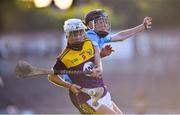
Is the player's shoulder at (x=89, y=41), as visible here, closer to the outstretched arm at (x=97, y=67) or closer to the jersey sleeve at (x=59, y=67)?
the outstretched arm at (x=97, y=67)

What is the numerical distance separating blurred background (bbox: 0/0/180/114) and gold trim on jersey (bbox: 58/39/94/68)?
3094 millimetres

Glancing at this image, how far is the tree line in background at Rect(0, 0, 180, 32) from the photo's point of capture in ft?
26.7

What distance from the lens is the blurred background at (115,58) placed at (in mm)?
9297

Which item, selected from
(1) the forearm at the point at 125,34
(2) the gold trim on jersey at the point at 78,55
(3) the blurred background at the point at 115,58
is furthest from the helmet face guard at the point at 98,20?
(3) the blurred background at the point at 115,58

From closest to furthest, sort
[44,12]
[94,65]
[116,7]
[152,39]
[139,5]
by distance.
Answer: [94,65], [139,5], [116,7], [152,39], [44,12]

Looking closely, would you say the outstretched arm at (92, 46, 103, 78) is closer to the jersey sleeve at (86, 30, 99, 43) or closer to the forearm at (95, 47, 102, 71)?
the forearm at (95, 47, 102, 71)

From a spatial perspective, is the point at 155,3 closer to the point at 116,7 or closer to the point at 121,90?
the point at 116,7

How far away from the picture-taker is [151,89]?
1100 cm

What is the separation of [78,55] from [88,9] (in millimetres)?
2116

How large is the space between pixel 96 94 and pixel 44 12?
5.44 meters

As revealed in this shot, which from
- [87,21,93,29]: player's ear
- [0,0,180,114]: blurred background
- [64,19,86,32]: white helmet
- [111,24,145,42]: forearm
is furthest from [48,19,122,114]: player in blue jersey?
[0,0,180,114]: blurred background

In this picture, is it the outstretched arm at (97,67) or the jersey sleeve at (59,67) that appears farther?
the jersey sleeve at (59,67)

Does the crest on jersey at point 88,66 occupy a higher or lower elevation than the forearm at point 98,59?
lower

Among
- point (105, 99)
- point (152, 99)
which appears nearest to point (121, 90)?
point (152, 99)
